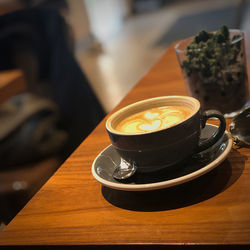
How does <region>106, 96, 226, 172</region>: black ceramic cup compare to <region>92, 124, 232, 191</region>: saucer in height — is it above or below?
above

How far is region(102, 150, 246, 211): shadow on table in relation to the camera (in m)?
0.44

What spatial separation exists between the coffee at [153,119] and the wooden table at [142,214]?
0.09m

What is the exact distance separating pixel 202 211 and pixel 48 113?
1.06 m

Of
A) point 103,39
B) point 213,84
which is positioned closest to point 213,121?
point 213,84

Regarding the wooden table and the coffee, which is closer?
the wooden table

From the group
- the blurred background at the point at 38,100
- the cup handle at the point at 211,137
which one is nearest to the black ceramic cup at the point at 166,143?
the cup handle at the point at 211,137

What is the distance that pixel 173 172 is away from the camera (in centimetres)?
46

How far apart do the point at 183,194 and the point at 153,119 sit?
0.12 metres

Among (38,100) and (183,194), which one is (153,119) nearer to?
(183,194)

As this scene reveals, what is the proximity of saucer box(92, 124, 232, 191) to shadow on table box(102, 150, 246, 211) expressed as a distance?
19 millimetres

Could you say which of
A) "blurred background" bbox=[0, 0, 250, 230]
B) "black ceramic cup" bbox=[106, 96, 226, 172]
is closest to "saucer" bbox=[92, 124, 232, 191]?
"black ceramic cup" bbox=[106, 96, 226, 172]

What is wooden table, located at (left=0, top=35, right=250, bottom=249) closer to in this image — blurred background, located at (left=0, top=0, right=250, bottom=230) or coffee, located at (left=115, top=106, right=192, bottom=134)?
coffee, located at (left=115, top=106, right=192, bottom=134)

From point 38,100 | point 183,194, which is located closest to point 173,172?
point 183,194

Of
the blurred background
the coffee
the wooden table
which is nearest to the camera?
the wooden table
